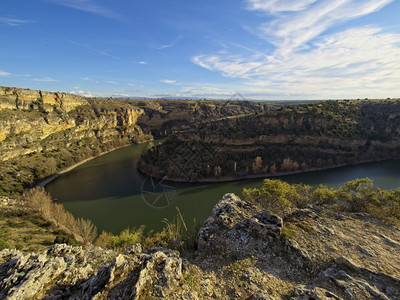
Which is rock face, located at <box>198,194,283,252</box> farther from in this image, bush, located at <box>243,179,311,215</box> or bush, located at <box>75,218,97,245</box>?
bush, located at <box>75,218,97,245</box>

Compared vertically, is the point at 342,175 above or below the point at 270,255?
below

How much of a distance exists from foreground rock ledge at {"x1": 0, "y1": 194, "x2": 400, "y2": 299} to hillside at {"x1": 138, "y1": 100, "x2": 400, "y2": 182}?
104 ft

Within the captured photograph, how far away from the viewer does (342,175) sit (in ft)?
151

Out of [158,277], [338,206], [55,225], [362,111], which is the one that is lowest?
[55,225]

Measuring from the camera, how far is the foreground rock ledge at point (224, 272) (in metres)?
7.46

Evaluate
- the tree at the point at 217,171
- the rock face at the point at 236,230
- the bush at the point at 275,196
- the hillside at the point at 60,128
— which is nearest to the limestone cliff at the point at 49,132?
the hillside at the point at 60,128

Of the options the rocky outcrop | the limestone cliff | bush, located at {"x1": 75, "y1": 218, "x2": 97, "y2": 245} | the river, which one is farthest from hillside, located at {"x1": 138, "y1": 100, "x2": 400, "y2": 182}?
the rocky outcrop

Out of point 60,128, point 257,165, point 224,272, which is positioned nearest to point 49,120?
point 60,128

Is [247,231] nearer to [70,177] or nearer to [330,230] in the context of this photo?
[330,230]

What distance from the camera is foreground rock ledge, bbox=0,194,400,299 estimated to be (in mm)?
7461

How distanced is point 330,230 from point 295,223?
6.60 ft

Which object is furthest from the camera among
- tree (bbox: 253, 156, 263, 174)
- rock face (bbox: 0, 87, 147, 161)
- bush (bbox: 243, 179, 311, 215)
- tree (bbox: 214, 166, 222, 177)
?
rock face (bbox: 0, 87, 147, 161)

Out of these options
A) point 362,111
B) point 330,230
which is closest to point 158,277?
point 330,230

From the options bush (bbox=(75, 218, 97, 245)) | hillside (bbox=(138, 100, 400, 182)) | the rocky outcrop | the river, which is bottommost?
the river
